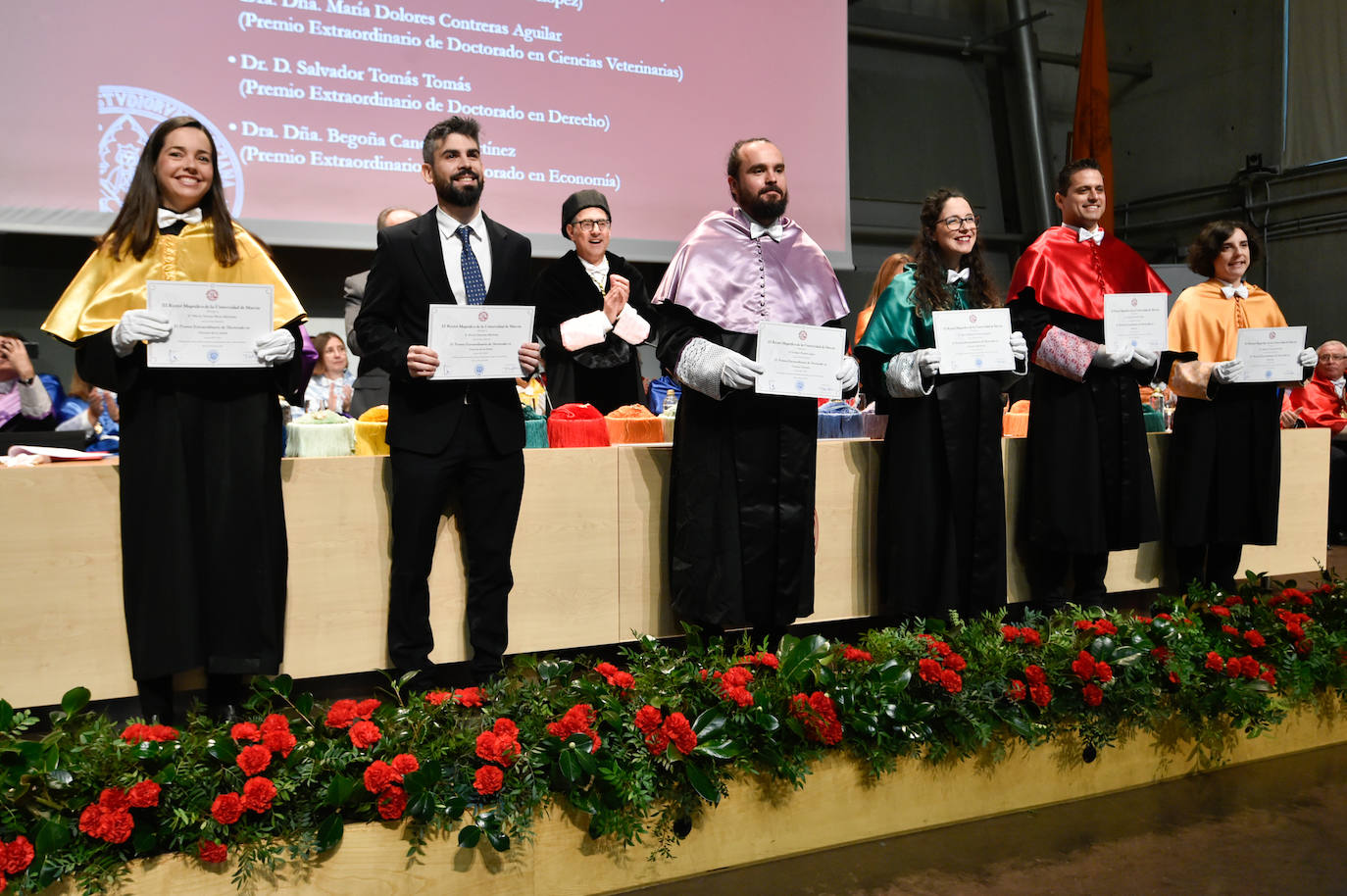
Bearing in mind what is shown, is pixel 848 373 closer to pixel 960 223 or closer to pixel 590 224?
pixel 960 223

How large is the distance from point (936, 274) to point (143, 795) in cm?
255

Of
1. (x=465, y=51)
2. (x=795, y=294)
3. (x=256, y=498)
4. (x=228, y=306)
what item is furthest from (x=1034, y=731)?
(x=465, y=51)

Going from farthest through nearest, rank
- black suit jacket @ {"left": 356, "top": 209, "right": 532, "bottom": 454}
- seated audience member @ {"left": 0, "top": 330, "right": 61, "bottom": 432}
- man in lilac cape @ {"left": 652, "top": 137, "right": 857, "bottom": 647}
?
seated audience member @ {"left": 0, "top": 330, "right": 61, "bottom": 432} < man in lilac cape @ {"left": 652, "top": 137, "right": 857, "bottom": 647} < black suit jacket @ {"left": 356, "top": 209, "right": 532, "bottom": 454}

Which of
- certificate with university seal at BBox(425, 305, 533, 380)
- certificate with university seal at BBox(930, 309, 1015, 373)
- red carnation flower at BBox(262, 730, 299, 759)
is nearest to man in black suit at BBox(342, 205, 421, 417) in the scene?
certificate with university seal at BBox(425, 305, 533, 380)

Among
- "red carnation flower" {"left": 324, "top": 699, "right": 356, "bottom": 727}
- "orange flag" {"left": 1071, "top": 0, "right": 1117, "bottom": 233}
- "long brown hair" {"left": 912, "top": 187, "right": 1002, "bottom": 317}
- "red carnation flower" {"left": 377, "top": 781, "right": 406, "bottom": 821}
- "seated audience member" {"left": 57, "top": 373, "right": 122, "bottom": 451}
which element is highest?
"orange flag" {"left": 1071, "top": 0, "right": 1117, "bottom": 233}

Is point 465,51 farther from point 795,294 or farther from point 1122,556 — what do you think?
point 1122,556

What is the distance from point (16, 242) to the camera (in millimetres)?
5711

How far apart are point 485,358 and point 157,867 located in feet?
4.47

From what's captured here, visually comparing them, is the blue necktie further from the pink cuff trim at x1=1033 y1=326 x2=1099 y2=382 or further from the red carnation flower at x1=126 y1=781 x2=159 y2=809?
the pink cuff trim at x1=1033 y1=326 x2=1099 y2=382

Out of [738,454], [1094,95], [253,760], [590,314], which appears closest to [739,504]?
[738,454]

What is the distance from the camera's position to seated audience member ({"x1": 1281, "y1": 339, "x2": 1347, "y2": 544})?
A: 20.9ft

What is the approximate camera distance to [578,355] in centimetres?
396

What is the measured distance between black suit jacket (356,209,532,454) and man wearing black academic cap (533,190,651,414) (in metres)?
1.11

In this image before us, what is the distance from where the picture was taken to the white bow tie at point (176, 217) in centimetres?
255
